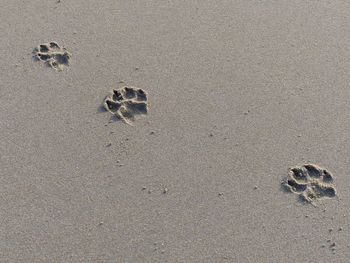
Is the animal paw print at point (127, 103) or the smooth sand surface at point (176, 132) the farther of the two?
the animal paw print at point (127, 103)

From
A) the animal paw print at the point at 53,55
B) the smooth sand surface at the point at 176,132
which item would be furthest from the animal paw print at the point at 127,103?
the animal paw print at the point at 53,55

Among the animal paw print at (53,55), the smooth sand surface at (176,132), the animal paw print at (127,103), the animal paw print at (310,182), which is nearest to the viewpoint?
the smooth sand surface at (176,132)

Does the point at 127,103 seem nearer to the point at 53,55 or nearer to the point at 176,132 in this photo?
the point at 176,132

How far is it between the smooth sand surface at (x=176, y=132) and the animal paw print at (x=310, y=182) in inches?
2.1

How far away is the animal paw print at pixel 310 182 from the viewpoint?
247 centimetres

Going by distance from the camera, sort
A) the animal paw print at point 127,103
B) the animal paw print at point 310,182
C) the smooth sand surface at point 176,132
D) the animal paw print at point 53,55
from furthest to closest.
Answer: the animal paw print at point 53,55 < the animal paw print at point 127,103 < the animal paw print at point 310,182 < the smooth sand surface at point 176,132

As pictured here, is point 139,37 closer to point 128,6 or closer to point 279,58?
point 128,6

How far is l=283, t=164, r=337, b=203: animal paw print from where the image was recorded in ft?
8.11

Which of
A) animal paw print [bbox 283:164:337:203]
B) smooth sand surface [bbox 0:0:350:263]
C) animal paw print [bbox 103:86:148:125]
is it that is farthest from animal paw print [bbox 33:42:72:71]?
animal paw print [bbox 283:164:337:203]

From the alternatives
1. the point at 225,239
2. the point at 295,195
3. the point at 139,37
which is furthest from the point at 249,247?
the point at 139,37

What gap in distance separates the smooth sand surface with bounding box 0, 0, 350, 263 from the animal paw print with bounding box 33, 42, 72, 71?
0.06m

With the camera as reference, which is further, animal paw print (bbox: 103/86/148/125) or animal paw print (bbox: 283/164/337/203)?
animal paw print (bbox: 103/86/148/125)

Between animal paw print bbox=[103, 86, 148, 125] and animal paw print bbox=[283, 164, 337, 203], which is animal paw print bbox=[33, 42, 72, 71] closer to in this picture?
animal paw print bbox=[103, 86, 148, 125]

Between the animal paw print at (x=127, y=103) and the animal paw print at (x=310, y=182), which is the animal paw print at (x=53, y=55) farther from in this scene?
the animal paw print at (x=310, y=182)
